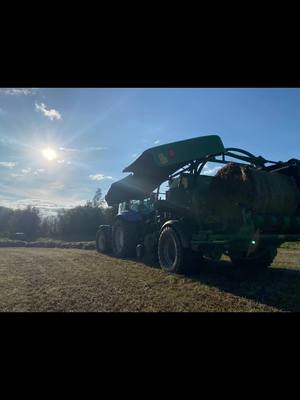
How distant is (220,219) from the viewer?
6191 millimetres

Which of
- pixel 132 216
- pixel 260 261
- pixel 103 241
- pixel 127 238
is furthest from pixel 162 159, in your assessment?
pixel 103 241

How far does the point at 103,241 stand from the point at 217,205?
6570mm

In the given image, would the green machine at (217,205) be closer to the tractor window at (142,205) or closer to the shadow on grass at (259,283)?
the shadow on grass at (259,283)

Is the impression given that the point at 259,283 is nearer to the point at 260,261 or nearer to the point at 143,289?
the point at 260,261

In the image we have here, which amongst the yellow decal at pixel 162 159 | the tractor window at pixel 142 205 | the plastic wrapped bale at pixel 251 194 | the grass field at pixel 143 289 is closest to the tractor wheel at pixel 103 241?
the tractor window at pixel 142 205

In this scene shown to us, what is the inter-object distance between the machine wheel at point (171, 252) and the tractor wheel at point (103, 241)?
4990 millimetres

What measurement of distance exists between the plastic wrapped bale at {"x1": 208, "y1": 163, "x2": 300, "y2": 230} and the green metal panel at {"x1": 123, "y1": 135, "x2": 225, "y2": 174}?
3.75ft

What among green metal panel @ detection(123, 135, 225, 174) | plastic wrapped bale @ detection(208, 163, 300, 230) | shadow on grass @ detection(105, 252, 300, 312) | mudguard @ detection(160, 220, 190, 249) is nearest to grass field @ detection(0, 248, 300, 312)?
shadow on grass @ detection(105, 252, 300, 312)

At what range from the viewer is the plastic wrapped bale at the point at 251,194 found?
5530mm

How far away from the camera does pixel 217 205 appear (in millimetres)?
6473

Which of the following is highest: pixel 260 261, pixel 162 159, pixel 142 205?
pixel 162 159
